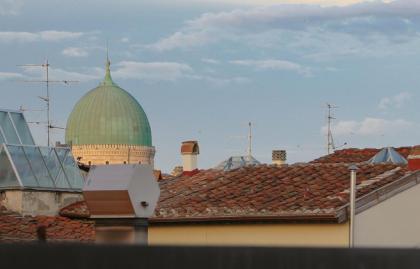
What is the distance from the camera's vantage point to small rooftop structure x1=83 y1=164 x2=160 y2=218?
12648 mm

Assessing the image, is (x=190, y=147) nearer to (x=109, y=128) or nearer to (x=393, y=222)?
(x=393, y=222)

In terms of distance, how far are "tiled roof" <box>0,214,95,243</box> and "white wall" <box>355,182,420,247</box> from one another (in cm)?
540

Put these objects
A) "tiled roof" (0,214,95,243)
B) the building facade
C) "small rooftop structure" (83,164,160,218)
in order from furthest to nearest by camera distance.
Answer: the building facade, "tiled roof" (0,214,95,243), "small rooftop structure" (83,164,160,218)

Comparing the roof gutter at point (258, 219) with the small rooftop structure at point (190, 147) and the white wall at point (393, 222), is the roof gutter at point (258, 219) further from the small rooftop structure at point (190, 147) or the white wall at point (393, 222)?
the small rooftop structure at point (190, 147)

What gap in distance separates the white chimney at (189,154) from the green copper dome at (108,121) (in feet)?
181

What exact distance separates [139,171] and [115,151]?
80.4 meters

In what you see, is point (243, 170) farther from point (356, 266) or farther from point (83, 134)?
point (83, 134)

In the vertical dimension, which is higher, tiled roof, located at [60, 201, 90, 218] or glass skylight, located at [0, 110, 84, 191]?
glass skylight, located at [0, 110, 84, 191]

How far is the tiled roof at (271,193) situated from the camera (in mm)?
21547

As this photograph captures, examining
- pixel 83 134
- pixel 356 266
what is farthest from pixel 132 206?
pixel 83 134

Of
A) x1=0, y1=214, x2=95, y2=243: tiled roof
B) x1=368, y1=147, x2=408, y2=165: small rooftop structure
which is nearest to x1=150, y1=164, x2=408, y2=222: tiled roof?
x1=0, y1=214, x2=95, y2=243: tiled roof

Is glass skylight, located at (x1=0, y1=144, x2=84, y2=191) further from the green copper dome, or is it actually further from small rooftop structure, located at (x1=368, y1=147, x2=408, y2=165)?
the green copper dome

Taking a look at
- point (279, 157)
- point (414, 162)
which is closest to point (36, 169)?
point (279, 157)

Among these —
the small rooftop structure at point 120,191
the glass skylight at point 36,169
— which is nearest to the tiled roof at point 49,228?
the glass skylight at point 36,169
